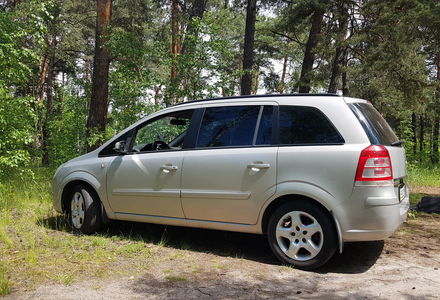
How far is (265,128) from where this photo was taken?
468 cm

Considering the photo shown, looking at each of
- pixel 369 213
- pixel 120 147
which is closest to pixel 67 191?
pixel 120 147

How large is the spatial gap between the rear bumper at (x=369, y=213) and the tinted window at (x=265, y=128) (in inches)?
44.6

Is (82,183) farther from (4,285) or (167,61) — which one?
(167,61)

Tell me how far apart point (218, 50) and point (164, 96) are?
5.96 feet

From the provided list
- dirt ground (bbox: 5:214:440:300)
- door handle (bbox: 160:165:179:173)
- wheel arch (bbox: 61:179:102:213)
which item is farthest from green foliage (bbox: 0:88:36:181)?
dirt ground (bbox: 5:214:440:300)

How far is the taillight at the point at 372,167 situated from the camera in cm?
399

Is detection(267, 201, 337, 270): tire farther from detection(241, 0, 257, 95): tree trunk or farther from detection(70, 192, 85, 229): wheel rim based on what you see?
detection(241, 0, 257, 95): tree trunk

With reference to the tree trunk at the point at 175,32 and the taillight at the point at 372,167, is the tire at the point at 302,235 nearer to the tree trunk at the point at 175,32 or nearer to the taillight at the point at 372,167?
the taillight at the point at 372,167

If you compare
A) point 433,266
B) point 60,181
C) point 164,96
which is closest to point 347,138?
point 433,266

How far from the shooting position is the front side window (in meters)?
5.52

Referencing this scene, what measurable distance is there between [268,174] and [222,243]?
1512mm

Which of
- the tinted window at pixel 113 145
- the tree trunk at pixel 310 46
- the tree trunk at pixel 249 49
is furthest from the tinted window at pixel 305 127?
the tree trunk at pixel 310 46

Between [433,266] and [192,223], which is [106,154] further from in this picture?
[433,266]

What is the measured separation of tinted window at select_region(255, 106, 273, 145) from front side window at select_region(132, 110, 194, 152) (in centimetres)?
112
